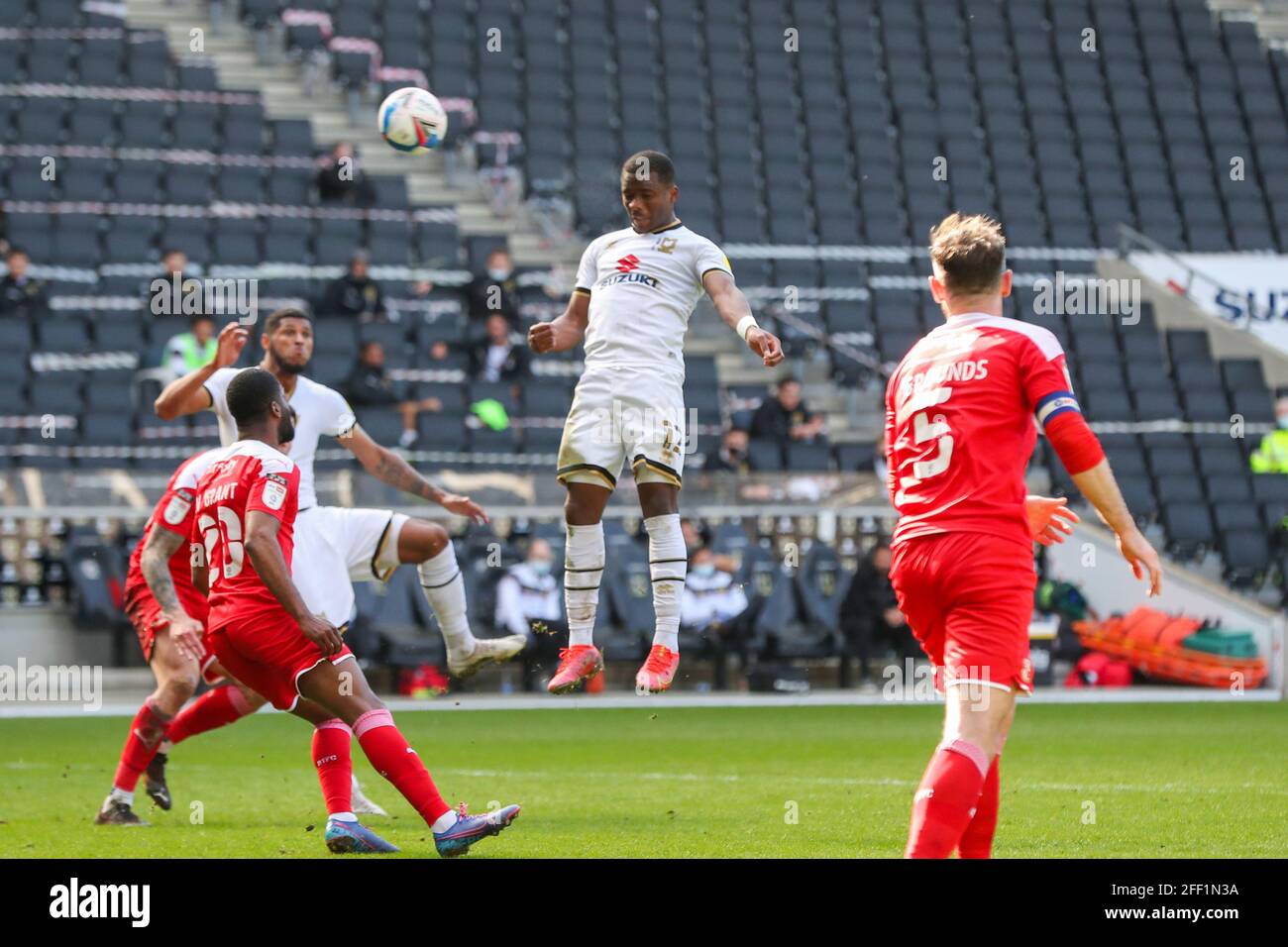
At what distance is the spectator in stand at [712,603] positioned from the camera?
57.2 ft

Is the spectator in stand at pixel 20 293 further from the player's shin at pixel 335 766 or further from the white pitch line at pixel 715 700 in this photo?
the player's shin at pixel 335 766

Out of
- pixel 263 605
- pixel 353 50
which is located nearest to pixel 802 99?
pixel 353 50

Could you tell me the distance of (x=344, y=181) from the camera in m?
22.2

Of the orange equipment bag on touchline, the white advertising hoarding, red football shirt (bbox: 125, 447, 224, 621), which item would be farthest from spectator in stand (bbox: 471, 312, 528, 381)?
red football shirt (bbox: 125, 447, 224, 621)

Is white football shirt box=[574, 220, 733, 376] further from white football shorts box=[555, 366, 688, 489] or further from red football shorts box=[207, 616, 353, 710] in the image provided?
red football shorts box=[207, 616, 353, 710]

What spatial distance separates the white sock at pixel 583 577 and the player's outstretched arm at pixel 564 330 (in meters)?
0.80

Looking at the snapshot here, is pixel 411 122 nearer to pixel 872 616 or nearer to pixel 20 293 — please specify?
pixel 872 616

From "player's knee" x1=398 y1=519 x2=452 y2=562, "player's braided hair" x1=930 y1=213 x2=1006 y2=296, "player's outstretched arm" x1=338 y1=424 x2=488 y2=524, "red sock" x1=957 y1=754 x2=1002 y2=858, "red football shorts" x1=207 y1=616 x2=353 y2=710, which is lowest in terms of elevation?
"red sock" x1=957 y1=754 x2=1002 y2=858

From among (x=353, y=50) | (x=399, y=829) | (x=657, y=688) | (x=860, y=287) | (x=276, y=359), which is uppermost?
(x=353, y=50)

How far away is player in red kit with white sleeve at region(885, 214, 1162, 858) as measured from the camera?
5.32 meters

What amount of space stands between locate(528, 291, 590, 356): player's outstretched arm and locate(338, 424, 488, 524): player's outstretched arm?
896 millimetres

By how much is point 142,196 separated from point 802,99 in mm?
9563
